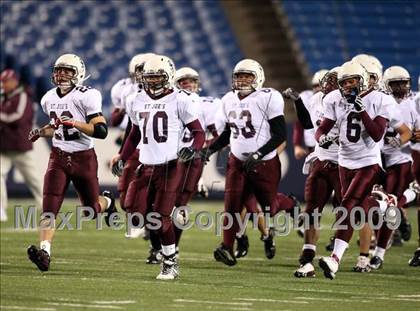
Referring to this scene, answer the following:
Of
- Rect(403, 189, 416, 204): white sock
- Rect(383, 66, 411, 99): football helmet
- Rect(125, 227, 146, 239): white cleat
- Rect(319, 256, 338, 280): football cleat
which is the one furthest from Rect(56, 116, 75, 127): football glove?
Rect(125, 227, 146, 239): white cleat

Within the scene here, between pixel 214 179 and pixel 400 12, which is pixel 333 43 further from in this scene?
pixel 214 179

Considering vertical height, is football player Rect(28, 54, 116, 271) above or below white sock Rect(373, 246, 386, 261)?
above

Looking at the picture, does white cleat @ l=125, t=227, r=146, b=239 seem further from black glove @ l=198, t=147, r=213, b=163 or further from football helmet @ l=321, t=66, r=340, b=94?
football helmet @ l=321, t=66, r=340, b=94

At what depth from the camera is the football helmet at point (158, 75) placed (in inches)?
355

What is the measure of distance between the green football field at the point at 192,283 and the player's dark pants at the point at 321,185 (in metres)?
0.56

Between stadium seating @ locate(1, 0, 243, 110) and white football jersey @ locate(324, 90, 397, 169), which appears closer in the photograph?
white football jersey @ locate(324, 90, 397, 169)

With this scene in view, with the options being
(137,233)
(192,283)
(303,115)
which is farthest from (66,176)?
(137,233)

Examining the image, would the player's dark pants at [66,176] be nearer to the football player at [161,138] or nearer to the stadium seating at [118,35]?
the football player at [161,138]

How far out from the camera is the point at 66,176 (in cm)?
950

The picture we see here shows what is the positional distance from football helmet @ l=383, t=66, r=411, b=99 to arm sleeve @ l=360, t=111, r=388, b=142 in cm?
178

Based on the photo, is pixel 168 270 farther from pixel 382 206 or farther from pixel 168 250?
pixel 382 206

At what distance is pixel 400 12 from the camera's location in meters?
21.3

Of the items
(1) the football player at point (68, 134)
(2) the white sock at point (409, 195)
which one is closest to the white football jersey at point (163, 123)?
(1) the football player at point (68, 134)

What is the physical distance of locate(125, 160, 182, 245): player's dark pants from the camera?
891 centimetres
